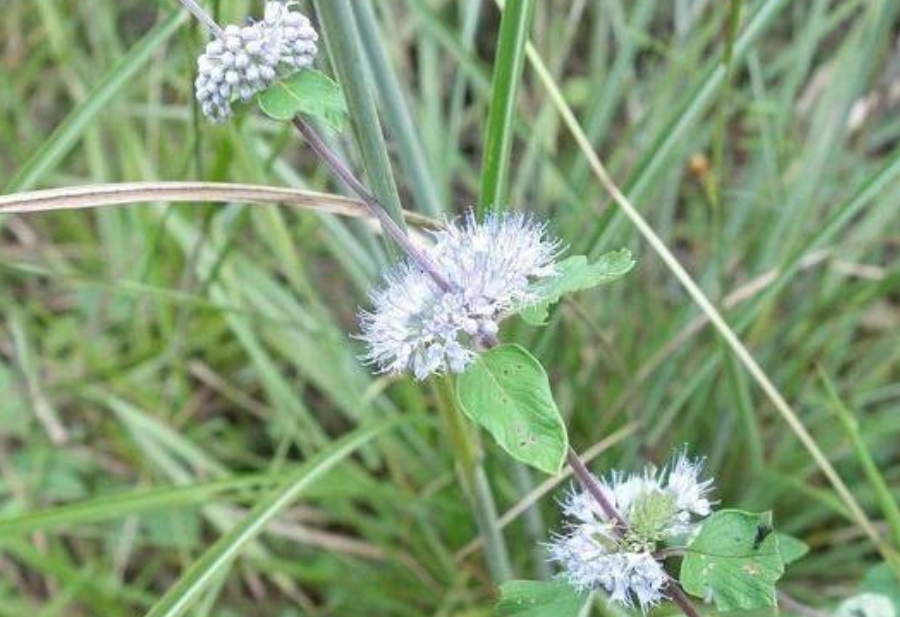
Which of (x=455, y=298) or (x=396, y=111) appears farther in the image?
(x=396, y=111)

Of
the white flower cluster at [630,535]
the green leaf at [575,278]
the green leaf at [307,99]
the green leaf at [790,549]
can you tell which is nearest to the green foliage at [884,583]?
the green leaf at [790,549]

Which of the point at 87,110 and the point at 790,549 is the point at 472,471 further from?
the point at 87,110

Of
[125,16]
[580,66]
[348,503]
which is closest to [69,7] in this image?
[125,16]

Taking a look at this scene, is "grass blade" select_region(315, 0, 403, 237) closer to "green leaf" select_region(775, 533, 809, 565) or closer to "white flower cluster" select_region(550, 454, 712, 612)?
"white flower cluster" select_region(550, 454, 712, 612)

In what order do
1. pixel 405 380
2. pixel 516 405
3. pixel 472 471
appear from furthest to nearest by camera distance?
pixel 405 380 → pixel 472 471 → pixel 516 405

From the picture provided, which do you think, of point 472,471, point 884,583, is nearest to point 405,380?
point 472,471

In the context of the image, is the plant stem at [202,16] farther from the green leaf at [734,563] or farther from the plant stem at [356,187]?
the green leaf at [734,563]

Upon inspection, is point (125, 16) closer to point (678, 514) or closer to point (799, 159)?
point (799, 159)

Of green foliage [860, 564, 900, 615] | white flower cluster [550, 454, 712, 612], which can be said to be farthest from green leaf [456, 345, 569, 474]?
green foliage [860, 564, 900, 615]
